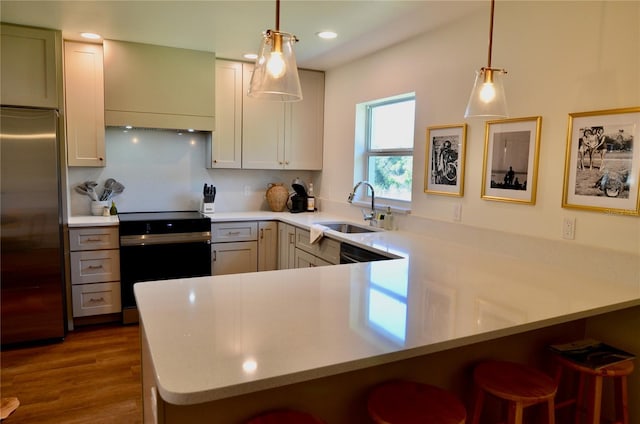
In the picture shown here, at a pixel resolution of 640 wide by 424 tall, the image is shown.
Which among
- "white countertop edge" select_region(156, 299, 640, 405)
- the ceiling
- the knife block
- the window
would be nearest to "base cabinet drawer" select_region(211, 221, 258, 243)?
the knife block

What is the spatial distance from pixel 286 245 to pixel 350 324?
2.57 m

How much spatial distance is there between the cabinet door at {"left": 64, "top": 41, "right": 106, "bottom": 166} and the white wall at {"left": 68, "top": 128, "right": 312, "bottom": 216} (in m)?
0.32

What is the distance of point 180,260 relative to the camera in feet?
12.2

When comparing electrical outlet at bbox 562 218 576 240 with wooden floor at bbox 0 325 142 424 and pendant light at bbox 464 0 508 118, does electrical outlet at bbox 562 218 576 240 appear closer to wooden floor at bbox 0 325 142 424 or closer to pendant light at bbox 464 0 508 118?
pendant light at bbox 464 0 508 118

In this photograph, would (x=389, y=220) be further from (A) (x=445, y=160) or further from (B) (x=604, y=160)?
(B) (x=604, y=160)

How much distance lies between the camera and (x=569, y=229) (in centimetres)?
214

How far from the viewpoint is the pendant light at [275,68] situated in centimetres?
158

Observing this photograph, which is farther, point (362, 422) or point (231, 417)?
point (362, 422)

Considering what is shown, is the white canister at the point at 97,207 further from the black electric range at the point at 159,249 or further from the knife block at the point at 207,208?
the knife block at the point at 207,208

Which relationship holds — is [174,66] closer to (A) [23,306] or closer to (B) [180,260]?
(B) [180,260]

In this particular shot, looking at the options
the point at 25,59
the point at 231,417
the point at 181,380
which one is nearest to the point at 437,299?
the point at 231,417

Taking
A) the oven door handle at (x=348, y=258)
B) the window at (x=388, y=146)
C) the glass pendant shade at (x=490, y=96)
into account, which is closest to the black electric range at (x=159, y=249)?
the oven door handle at (x=348, y=258)

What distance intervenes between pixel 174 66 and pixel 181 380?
3313 millimetres

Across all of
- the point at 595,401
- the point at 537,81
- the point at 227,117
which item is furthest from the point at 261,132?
the point at 595,401
